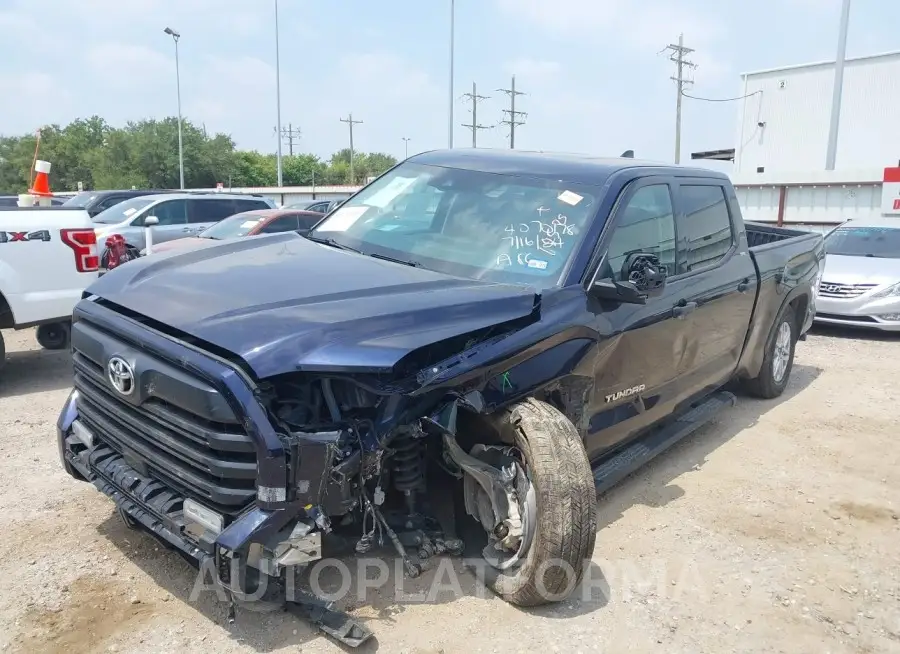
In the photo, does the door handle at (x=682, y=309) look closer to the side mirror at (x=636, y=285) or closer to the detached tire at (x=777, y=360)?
the side mirror at (x=636, y=285)

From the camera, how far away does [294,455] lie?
2.63 meters

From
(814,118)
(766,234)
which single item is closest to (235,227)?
(766,234)

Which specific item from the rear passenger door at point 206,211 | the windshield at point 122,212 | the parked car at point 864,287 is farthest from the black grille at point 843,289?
the windshield at point 122,212

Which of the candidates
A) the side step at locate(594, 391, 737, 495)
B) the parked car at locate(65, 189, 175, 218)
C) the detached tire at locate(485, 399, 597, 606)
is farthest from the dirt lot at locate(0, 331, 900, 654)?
the parked car at locate(65, 189, 175, 218)

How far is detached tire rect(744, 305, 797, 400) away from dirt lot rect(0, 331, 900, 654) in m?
1.09

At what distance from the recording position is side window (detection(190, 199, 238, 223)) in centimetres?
1465

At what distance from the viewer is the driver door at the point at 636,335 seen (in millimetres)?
3766

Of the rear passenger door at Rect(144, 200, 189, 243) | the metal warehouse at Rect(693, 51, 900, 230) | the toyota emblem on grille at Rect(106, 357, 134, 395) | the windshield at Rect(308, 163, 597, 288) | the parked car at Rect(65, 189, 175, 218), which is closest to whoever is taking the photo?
the toyota emblem on grille at Rect(106, 357, 134, 395)

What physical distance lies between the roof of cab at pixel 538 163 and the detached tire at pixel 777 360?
1961mm

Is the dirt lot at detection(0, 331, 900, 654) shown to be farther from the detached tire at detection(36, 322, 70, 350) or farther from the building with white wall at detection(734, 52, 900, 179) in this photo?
the building with white wall at detection(734, 52, 900, 179)

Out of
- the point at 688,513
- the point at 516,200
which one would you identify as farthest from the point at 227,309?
the point at 688,513

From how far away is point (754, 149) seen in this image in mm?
40906

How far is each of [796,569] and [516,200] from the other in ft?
7.80

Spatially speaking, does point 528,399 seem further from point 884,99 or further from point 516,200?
point 884,99
